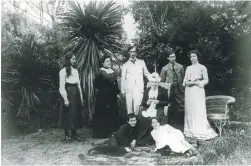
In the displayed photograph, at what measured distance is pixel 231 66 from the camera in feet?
21.2

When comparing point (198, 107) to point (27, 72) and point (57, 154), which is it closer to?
point (57, 154)

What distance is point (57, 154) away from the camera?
4707 mm

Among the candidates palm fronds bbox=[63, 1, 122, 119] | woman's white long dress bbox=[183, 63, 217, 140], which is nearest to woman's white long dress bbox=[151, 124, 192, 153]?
woman's white long dress bbox=[183, 63, 217, 140]

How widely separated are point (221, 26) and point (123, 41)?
2.35 meters

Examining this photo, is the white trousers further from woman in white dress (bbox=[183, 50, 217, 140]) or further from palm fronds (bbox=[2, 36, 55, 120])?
palm fronds (bbox=[2, 36, 55, 120])

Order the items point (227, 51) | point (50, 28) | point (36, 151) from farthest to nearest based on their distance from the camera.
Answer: point (50, 28) → point (227, 51) → point (36, 151)

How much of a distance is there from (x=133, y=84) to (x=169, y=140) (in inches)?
62.8

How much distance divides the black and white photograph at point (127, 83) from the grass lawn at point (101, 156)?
19 millimetres

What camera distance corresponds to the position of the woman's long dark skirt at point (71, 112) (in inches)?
209

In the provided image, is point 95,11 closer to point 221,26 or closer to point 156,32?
point 156,32

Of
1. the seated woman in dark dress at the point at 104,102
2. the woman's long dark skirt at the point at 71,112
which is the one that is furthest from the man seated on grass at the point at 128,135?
the woman's long dark skirt at the point at 71,112

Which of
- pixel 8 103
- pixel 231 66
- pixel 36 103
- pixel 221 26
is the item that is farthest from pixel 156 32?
pixel 8 103

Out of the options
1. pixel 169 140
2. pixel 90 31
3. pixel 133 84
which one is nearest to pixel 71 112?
pixel 133 84

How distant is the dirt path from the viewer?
4.14 meters
